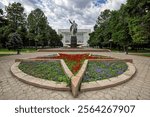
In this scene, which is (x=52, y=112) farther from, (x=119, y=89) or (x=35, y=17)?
(x=35, y=17)

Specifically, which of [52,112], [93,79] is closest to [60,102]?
[52,112]

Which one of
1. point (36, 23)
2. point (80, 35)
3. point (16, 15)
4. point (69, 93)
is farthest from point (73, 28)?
point (80, 35)

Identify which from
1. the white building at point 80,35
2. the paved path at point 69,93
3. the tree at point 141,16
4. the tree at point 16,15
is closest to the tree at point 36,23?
the tree at point 16,15

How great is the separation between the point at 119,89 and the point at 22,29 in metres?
34.4

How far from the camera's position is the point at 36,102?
142 inches

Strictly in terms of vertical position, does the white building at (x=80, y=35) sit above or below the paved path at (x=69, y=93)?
above

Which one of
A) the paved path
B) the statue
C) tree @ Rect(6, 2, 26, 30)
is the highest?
tree @ Rect(6, 2, 26, 30)

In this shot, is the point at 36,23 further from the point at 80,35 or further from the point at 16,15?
the point at 80,35

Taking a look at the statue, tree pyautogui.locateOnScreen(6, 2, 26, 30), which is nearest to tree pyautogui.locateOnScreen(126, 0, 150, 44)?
the statue

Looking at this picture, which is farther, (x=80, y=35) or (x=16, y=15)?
(x=80, y=35)

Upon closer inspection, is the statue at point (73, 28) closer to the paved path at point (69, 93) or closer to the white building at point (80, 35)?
the paved path at point (69, 93)

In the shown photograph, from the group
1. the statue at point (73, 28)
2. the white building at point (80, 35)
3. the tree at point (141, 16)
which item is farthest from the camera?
the white building at point (80, 35)

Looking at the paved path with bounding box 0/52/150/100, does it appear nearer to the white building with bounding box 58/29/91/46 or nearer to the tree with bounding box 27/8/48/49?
the tree with bounding box 27/8/48/49

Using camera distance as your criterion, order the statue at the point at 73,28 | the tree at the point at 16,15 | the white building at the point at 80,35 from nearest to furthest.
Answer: the statue at the point at 73,28, the tree at the point at 16,15, the white building at the point at 80,35
